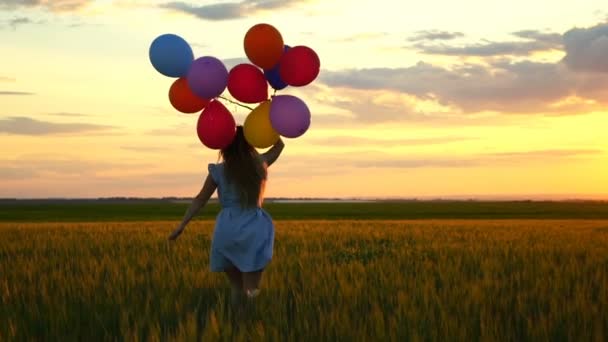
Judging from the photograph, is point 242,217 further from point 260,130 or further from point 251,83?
point 251,83

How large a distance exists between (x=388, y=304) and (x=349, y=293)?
386 millimetres

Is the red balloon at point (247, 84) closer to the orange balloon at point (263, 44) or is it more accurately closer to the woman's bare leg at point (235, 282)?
the orange balloon at point (263, 44)

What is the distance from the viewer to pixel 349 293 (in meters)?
5.89

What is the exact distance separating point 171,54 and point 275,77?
92cm

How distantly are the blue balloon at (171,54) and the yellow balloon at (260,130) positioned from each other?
2.73ft

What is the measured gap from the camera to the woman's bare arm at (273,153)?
5.90m

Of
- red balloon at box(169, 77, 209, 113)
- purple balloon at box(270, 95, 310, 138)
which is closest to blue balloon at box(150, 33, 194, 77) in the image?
red balloon at box(169, 77, 209, 113)

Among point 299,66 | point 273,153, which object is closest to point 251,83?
point 299,66

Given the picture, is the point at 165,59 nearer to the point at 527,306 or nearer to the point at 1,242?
the point at 527,306

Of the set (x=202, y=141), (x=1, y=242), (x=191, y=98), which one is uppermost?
(x=191, y=98)

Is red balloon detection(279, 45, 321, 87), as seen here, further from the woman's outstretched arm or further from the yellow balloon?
the woman's outstretched arm

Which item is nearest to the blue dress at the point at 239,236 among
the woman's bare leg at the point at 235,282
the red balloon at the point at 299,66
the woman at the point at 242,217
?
the woman at the point at 242,217

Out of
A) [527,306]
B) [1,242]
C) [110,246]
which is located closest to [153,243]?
[110,246]

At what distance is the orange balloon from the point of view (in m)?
5.71
